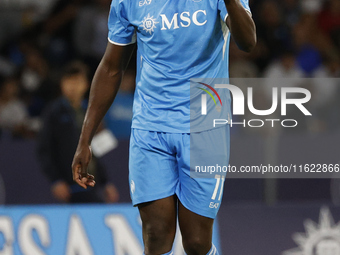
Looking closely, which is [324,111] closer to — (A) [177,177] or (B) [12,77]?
(A) [177,177]

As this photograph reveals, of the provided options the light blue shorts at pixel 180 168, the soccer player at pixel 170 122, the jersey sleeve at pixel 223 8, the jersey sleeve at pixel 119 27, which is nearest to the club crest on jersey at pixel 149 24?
the soccer player at pixel 170 122

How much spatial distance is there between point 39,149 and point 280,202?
251 cm

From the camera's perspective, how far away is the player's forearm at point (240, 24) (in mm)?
2801

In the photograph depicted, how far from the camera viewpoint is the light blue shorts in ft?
10.3

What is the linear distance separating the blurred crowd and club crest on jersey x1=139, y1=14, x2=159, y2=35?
3640mm

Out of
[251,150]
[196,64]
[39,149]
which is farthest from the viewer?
[251,150]

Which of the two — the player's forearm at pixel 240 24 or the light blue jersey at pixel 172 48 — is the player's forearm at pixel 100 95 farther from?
the player's forearm at pixel 240 24

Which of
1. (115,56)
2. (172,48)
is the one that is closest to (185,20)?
(172,48)

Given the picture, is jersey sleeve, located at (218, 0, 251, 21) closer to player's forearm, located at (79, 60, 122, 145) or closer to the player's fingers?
player's forearm, located at (79, 60, 122, 145)

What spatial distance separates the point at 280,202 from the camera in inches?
246

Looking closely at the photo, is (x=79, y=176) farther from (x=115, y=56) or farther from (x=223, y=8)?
(x=223, y=8)

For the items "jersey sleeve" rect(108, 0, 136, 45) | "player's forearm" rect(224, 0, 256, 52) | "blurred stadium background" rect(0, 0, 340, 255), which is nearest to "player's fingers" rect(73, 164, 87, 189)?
"jersey sleeve" rect(108, 0, 136, 45)

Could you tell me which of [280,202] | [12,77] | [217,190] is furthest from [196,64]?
[12,77]

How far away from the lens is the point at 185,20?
10.1 ft
